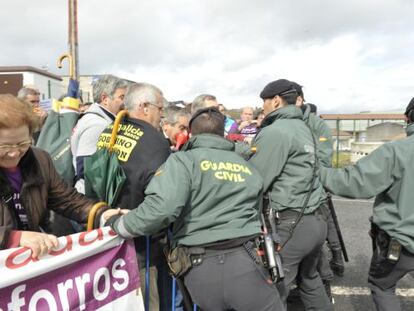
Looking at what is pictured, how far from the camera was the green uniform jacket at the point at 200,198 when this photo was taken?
2047 mm

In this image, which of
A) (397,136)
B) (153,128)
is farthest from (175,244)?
(397,136)

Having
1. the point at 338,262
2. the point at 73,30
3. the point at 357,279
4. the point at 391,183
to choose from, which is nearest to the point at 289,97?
the point at 391,183

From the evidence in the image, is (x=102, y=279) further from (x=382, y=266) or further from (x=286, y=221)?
(x=382, y=266)

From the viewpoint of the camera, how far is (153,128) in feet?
8.35

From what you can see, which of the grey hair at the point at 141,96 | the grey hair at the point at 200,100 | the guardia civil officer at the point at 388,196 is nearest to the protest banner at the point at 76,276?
the grey hair at the point at 141,96

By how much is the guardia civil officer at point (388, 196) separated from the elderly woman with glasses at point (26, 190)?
5.58 feet

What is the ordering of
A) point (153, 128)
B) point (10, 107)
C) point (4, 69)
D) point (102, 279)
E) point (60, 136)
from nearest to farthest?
point (10, 107) < point (102, 279) < point (153, 128) < point (60, 136) < point (4, 69)

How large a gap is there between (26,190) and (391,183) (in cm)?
218

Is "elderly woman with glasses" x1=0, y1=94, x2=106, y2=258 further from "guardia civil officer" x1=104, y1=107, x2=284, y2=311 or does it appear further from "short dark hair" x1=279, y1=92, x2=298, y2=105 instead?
"short dark hair" x1=279, y1=92, x2=298, y2=105

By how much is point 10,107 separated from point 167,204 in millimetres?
891

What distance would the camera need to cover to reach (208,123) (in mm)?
2268

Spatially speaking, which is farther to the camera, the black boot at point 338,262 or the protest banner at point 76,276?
the black boot at point 338,262

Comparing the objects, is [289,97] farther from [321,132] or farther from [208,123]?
[321,132]

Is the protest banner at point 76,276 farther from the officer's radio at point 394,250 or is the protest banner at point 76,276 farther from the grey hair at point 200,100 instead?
the grey hair at point 200,100
